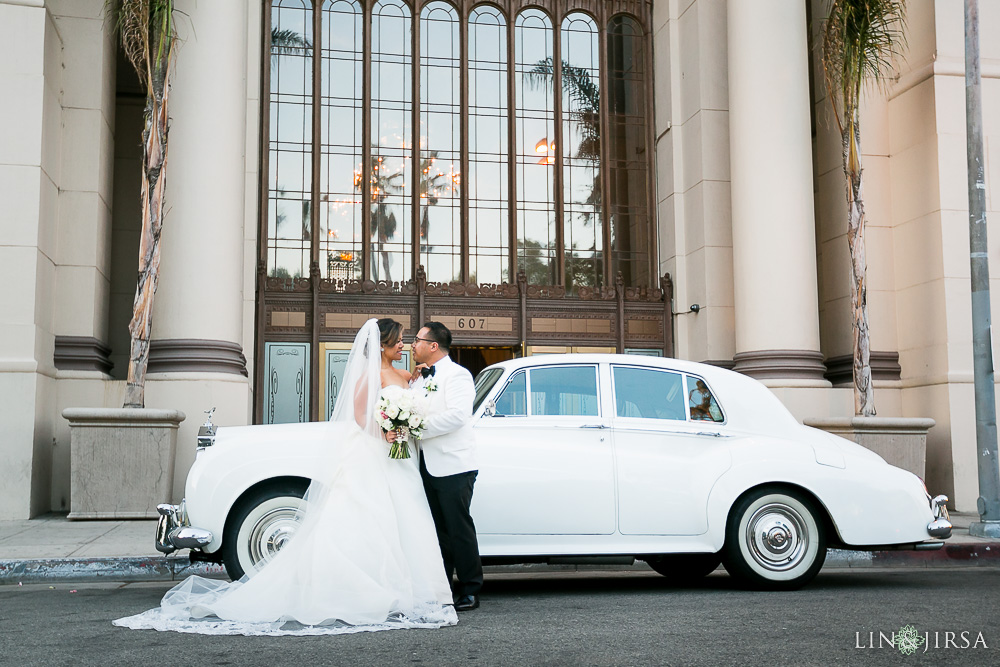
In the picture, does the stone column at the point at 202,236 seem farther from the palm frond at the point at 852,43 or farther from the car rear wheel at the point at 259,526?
the palm frond at the point at 852,43

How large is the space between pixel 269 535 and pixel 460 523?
1365 mm

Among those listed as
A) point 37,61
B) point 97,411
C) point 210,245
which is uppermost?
point 37,61

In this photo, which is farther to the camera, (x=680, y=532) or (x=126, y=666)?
(x=680, y=532)

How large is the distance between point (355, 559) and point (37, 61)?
9.73m

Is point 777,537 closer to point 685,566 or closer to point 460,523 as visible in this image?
point 685,566

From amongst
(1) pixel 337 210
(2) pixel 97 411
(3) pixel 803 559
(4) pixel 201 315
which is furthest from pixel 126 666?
(1) pixel 337 210

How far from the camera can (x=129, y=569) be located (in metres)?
8.67

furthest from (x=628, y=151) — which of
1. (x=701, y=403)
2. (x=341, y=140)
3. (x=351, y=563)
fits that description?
(x=351, y=563)

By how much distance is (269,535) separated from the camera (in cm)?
688

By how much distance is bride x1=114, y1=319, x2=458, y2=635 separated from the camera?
19.4 feet

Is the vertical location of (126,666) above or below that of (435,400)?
below

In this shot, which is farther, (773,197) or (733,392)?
(773,197)

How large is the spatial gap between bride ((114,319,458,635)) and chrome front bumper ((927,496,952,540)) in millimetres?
3735

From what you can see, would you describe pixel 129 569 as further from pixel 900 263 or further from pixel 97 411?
pixel 900 263
